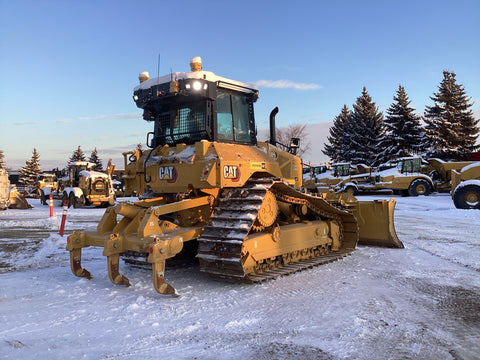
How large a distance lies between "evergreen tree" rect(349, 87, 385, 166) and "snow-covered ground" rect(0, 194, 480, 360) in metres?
40.1

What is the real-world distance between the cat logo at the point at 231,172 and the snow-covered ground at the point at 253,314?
4.99 ft

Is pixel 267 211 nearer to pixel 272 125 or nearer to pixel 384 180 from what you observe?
pixel 272 125

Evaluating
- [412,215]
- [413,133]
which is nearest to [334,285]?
[412,215]

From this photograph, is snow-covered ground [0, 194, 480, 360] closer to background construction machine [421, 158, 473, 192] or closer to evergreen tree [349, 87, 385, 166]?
background construction machine [421, 158, 473, 192]

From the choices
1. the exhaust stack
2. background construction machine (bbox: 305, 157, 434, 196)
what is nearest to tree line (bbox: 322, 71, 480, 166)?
background construction machine (bbox: 305, 157, 434, 196)

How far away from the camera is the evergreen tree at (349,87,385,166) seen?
4572 centimetres

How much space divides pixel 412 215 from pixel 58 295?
44.4ft

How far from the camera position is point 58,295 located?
5.10 m

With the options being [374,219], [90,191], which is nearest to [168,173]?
[374,219]

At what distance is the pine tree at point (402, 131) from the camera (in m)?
42.0

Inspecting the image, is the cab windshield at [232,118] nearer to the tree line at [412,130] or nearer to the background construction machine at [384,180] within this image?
the background construction machine at [384,180]

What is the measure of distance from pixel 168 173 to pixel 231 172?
104 cm

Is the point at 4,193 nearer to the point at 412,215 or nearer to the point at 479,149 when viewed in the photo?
the point at 412,215

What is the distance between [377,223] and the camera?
8625 mm
